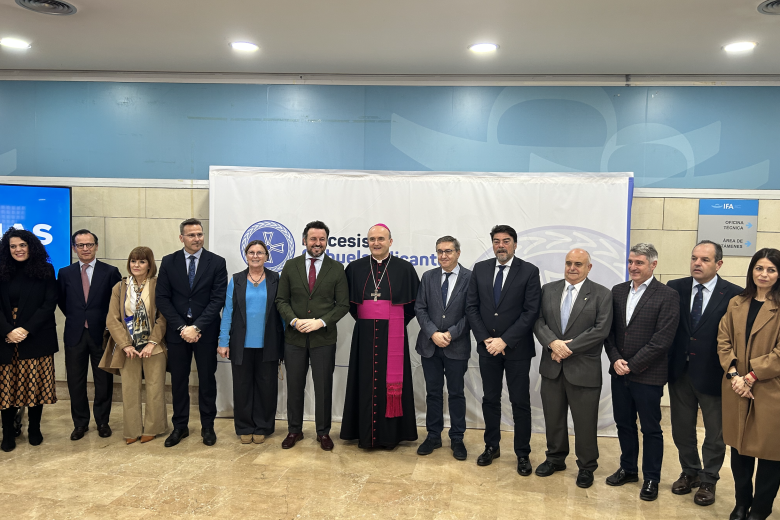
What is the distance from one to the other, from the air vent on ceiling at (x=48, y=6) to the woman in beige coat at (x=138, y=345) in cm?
171

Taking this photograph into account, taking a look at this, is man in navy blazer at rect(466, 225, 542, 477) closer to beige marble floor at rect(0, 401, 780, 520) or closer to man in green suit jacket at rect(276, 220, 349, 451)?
beige marble floor at rect(0, 401, 780, 520)

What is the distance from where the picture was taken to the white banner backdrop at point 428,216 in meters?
4.95

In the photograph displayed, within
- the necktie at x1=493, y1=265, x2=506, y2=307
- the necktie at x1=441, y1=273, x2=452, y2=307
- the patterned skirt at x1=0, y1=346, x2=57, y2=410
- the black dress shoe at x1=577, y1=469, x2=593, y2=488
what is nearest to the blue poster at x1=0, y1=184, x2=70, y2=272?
the patterned skirt at x1=0, y1=346, x2=57, y2=410

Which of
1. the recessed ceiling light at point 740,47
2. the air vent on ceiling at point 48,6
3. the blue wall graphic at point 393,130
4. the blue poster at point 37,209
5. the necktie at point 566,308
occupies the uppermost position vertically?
the recessed ceiling light at point 740,47

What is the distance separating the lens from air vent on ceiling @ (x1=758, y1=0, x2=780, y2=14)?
359cm

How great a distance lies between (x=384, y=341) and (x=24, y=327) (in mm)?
2644

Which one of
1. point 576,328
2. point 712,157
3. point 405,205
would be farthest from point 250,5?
point 712,157

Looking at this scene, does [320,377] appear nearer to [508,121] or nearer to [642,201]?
[508,121]

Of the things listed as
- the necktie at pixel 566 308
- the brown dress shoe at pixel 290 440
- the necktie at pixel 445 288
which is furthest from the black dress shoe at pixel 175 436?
the necktie at pixel 566 308

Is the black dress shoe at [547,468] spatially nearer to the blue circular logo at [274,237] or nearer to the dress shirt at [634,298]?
the dress shirt at [634,298]

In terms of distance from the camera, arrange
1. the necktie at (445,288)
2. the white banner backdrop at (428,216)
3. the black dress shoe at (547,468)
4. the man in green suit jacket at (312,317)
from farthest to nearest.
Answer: the white banner backdrop at (428,216) → the man in green suit jacket at (312,317) → the necktie at (445,288) → the black dress shoe at (547,468)

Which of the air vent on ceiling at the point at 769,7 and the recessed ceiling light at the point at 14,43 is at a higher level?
the air vent on ceiling at the point at 769,7

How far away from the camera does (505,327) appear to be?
4117 mm

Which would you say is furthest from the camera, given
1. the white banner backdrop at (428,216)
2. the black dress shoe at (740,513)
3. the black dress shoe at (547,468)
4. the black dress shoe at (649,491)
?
the white banner backdrop at (428,216)
